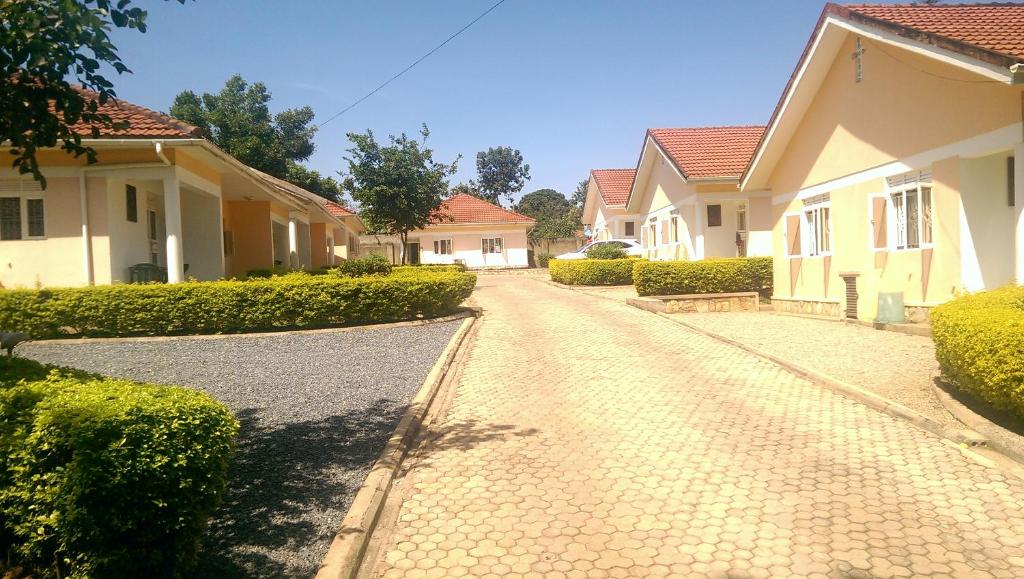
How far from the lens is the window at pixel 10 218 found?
1462 cm

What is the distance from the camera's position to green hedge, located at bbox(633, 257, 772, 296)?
60.6 feet

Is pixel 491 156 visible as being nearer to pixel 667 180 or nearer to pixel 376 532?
pixel 667 180

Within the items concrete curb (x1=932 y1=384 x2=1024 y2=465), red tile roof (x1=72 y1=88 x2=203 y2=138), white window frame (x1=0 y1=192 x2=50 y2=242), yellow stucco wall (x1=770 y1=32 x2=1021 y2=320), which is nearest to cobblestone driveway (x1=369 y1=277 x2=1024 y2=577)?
concrete curb (x1=932 y1=384 x2=1024 y2=465)

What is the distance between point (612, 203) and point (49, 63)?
118ft

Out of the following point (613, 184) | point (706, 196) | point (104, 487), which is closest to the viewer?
point (104, 487)

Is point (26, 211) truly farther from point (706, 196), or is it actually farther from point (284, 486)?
point (706, 196)

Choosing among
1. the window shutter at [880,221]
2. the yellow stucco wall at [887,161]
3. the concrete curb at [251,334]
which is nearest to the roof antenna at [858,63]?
the yellow stucco wall at [887,161]

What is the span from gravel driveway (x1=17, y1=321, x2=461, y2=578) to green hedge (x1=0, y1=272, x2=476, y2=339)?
1.76 feet

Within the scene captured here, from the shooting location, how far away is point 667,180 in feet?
85.3

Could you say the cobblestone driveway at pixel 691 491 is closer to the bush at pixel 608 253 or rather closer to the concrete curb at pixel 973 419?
the concrete curb at pixel 973 419

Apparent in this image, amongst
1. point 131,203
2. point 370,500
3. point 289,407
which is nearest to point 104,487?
point 370,500

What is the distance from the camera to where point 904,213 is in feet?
41.4

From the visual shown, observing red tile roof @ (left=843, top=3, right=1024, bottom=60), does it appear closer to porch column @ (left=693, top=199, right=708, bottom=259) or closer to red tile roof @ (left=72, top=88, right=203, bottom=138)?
porch column @ (left=693, top=199, right=708, bottom=259)

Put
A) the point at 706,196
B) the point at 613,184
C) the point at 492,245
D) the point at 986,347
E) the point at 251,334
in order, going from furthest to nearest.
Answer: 1. the point at 492,245
2. the point at 613,184
3. the point at 706,196
4. the point at 251,334
5. the point at 986,347
